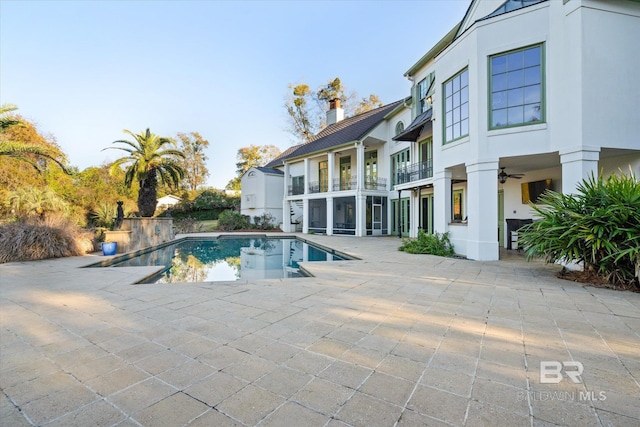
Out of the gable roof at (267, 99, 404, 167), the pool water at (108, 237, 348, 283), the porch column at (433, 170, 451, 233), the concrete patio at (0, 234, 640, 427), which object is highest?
the gable roof at (267, 99, 404, 167)

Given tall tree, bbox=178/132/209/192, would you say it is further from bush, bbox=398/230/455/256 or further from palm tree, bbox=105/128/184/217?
bush, bbox=398/230/455/256

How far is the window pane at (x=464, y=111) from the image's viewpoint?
8.34 meters

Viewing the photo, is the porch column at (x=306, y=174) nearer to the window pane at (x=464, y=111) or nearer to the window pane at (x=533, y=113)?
the window pane at (x=464, y=111)

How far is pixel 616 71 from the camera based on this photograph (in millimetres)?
6652

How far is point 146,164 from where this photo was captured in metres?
15.4

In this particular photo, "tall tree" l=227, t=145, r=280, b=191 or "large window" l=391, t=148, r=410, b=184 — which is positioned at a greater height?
"tall tree" l=227, t=145, r=280, b=191

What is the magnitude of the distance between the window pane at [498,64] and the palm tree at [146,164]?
15.1 metres

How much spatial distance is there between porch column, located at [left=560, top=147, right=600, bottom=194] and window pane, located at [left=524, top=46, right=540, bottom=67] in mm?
2407

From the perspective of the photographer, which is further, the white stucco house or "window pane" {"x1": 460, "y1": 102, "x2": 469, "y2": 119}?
the white stucco house

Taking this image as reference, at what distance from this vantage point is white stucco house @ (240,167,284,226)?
23.3 meters

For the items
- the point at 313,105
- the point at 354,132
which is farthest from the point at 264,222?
the point at 313,105

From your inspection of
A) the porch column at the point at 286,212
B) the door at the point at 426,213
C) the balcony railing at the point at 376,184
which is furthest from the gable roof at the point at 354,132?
Answer: the door at the point at 426,213

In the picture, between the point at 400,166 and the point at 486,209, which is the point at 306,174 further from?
the point at 486,209

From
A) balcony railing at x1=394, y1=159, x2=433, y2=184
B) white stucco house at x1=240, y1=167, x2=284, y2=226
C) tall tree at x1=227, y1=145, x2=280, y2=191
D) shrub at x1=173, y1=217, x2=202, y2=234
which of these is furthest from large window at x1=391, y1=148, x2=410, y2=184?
tall tree at x1=227, y1=145, x2=280, y2=191
